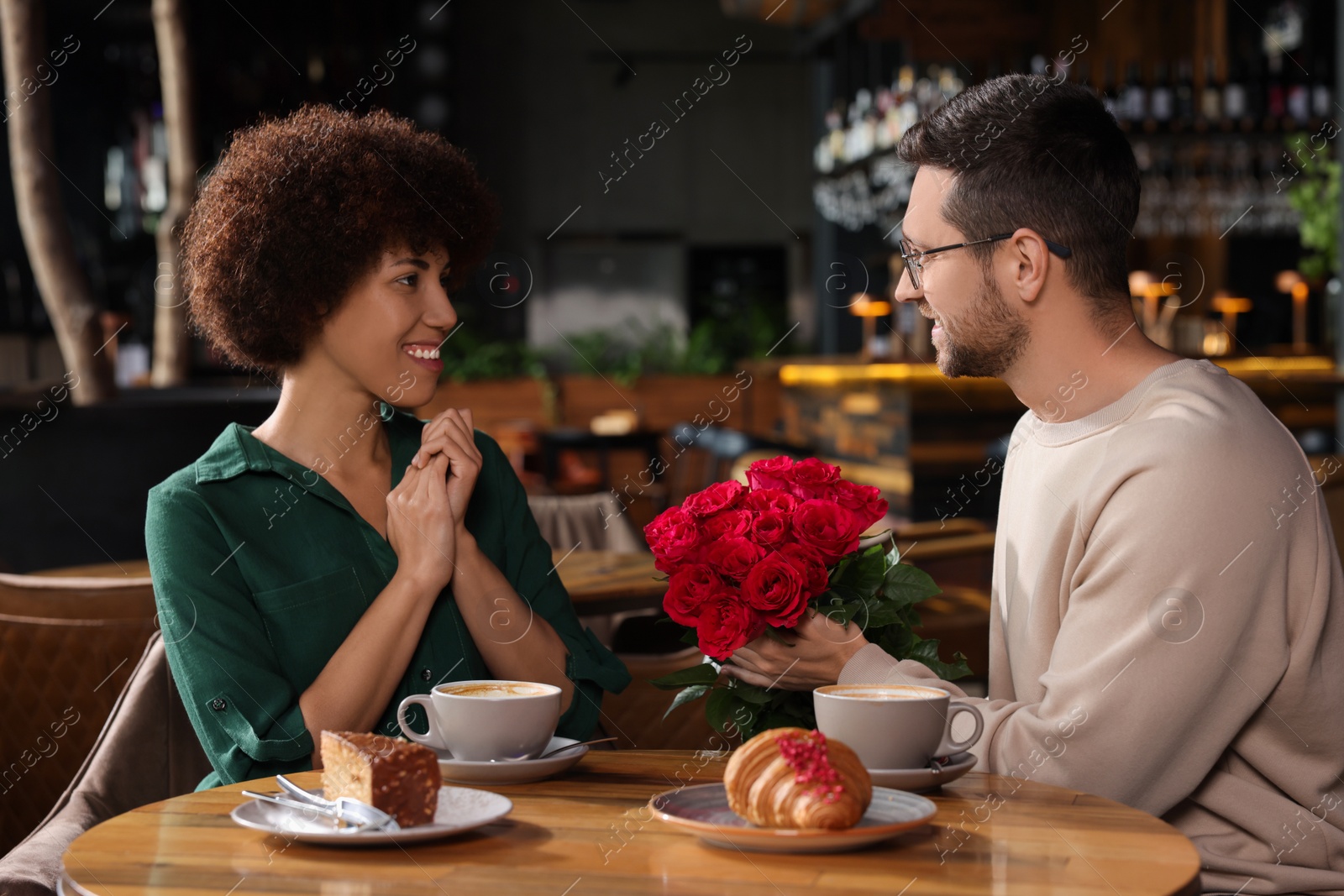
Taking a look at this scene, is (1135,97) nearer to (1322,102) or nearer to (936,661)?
(1322,102)

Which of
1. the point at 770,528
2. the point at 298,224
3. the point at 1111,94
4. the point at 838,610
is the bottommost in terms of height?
the point at 838,610

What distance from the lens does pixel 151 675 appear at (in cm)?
197

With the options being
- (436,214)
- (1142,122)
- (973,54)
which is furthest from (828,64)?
(436,214)

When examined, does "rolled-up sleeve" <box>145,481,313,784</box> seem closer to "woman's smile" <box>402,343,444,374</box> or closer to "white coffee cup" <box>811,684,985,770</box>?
"woman's smile" <box>402,343,444,374</box>

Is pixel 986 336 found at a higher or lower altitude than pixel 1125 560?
higher

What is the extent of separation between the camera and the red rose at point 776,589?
1366 millimetres

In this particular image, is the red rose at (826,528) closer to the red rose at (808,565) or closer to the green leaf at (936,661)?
the red rose at (808,565)

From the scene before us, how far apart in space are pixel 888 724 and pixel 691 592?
0.94ft

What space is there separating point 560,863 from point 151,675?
1165mm

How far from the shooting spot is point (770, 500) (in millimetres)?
1439

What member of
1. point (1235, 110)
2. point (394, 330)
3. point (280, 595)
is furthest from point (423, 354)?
point (1235, 110)

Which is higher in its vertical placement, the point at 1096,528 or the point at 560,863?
the point at 1096,528

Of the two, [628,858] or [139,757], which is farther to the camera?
[139,757]

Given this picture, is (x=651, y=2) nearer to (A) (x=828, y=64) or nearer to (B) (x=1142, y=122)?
(A) (x=828, y=64)
